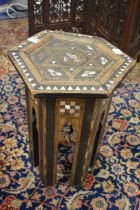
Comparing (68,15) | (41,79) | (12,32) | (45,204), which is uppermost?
(41,79)

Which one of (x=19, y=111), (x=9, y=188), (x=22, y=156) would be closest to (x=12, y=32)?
(x=19, y=111)

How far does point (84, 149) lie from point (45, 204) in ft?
1.42

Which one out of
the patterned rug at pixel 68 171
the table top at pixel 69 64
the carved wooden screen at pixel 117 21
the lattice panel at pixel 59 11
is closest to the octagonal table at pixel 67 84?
the table top at pixel 69 64

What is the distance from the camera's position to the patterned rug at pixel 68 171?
167 cm

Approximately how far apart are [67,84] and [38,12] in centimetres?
193

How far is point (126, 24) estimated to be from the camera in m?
2.46

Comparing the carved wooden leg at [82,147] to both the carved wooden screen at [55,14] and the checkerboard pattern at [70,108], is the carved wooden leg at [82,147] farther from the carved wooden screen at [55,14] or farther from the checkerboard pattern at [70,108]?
the carved wooden screen at [55,14]

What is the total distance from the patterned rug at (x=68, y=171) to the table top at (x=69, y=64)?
0.78 metres

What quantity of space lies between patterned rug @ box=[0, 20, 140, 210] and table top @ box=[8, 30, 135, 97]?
2.56 ft

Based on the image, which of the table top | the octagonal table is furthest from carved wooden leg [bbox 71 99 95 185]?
the table top

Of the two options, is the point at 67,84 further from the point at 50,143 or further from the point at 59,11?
the point at 59,11

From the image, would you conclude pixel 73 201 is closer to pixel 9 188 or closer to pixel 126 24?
pixel 9 188

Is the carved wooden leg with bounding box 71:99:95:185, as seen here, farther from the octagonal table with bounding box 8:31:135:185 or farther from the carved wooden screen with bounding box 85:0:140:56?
the carved wooden screen with bounding box 85:0:140:56

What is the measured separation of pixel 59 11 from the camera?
3080 mm
